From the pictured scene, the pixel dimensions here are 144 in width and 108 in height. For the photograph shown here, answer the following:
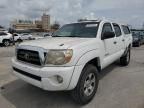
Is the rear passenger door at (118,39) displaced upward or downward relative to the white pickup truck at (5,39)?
upward

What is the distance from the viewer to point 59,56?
9.87ft

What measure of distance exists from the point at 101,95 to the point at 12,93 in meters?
2.21

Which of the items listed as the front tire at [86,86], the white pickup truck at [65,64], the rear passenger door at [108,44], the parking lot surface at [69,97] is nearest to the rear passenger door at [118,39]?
the rear passenger door at [108,44]

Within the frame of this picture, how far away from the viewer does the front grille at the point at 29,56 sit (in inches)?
125

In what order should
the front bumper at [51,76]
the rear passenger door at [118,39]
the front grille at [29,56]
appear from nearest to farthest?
the front bumper at [51,76] < the front grille at [29,56] < the rear passenger door at [118,39]

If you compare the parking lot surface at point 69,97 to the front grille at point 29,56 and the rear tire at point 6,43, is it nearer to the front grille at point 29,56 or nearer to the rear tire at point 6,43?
the front grille at point 29,56

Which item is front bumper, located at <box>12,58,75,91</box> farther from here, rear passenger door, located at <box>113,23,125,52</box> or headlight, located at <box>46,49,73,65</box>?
rear passenger door, located at <box>113,23,125,52</box>

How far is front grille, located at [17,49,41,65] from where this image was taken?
10.4 ft

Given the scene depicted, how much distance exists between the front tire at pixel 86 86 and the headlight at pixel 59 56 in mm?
523

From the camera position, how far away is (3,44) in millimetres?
18297

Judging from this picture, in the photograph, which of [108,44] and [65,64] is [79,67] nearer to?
[65,64]

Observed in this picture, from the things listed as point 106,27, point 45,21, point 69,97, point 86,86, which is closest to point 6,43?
point 106,27

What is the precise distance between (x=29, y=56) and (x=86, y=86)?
1.35 metres

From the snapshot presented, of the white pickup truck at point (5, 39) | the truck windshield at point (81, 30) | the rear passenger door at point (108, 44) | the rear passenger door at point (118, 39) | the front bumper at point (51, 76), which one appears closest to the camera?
the front bumper at point (51, 76)
